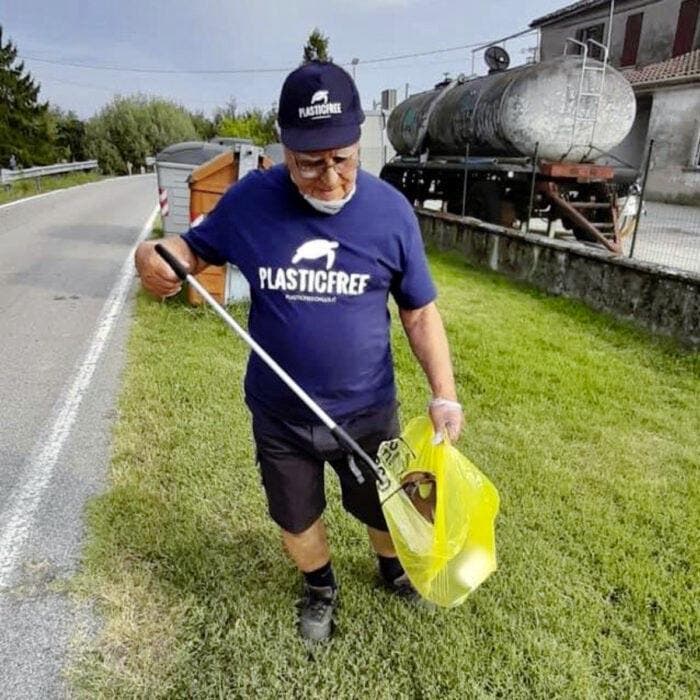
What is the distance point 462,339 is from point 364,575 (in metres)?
3.25

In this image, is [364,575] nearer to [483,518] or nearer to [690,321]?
[483,518]

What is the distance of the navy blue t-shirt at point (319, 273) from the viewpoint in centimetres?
170

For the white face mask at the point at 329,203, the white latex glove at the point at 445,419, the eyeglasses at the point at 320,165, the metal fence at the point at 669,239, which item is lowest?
the metal fence at the point at 669,239

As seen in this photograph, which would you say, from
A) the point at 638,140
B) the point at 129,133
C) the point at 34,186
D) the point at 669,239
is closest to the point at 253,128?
the point at 129,133

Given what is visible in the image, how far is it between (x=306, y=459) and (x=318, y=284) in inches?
25.4

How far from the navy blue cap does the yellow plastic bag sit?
96cm

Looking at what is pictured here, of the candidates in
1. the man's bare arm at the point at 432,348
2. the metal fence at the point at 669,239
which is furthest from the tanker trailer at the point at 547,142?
the man's bare arm at the point at 432,348

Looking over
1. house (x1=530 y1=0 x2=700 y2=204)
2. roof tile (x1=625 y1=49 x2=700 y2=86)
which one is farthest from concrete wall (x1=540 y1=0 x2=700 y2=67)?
roof tile (x1=625 y1=49 x2=700 y2=86)

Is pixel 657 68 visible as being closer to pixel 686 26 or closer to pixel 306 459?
pixel 686 26

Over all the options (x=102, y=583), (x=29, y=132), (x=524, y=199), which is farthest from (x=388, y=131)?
(x=29, y=132)

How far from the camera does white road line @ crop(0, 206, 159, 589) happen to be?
263cm

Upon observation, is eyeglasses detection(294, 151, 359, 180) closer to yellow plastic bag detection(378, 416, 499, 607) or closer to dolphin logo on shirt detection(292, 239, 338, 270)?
dolphin logo on shirt detection(292, 239, 338, 270)

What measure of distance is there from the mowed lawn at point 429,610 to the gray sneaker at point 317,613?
0.16 ft

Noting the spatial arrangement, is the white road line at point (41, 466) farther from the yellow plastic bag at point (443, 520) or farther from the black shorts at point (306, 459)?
the yellow plastic bag at point (443, 520)
